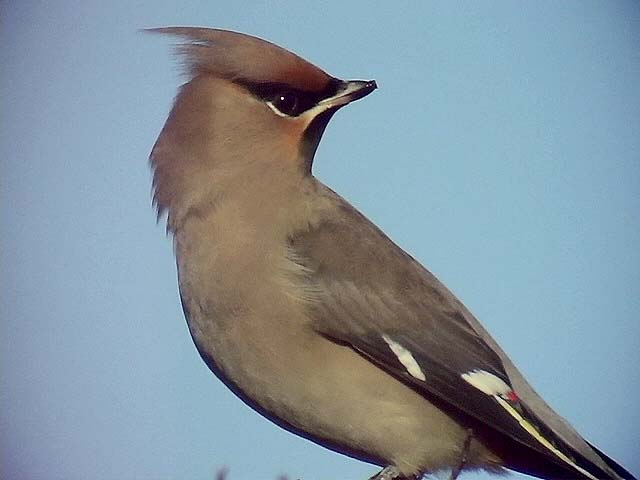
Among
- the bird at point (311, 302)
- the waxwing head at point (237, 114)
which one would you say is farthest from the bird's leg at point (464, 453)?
the waxwing head at point (237, 114)

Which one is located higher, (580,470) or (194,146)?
(194,146)

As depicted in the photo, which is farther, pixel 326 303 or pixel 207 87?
pixel 207 87

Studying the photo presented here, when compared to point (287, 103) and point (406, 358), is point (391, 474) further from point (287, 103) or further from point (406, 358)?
point (287, 103)

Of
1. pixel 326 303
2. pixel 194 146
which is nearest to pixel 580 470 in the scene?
pixel 326 303

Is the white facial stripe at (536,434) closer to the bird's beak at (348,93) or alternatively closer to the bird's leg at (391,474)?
the bird's leg at (391,474)

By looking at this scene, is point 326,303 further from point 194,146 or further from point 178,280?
point 194,146

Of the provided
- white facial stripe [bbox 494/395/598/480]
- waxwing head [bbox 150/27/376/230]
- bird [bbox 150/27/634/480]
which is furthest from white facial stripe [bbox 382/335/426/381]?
waxwing head [bbox 150/27/376/230]
